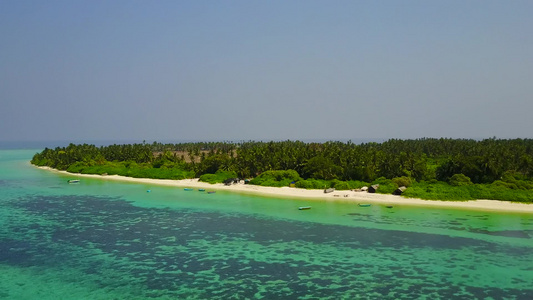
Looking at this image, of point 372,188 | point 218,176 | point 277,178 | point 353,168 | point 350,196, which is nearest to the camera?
point 350,196

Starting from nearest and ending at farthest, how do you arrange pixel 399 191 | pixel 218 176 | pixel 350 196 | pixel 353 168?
pixel 399 191
pixel 350 196
pixel 353 168
pixel 218 176

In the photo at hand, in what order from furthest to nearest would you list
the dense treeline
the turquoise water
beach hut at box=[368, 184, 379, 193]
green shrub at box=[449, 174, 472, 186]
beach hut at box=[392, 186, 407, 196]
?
beach hut at box=[368, 184, 379, 193] < the dense treeline < beach hut at box=[392, 186, 407, 196] < green shrub at box=[449, 174, 472, 186] < the turquoise water

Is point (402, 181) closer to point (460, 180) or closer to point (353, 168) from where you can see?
point (460, 180)

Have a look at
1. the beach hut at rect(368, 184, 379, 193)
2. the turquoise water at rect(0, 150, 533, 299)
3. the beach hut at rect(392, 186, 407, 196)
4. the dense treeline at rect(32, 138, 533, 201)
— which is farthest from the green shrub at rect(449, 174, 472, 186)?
the beach hut at rect(368, 184, 379, 193)

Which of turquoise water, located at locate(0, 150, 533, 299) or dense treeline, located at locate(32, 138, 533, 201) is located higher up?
dense treeline, located at locate(32, 138, 533, 201)

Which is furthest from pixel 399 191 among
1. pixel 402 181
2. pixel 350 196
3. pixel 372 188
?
pixel 350 196

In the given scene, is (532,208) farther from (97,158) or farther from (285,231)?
(97,158)

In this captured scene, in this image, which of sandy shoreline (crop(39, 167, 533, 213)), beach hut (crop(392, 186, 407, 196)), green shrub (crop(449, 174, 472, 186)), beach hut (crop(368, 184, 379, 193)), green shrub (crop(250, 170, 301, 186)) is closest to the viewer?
sandy shoreline (crop(39, 167, 533, 213))

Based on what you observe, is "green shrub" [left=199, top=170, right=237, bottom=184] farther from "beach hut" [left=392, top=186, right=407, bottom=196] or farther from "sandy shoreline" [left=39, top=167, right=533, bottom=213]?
"beach hut" [left=392, top=186, right=407, bottom=196]
